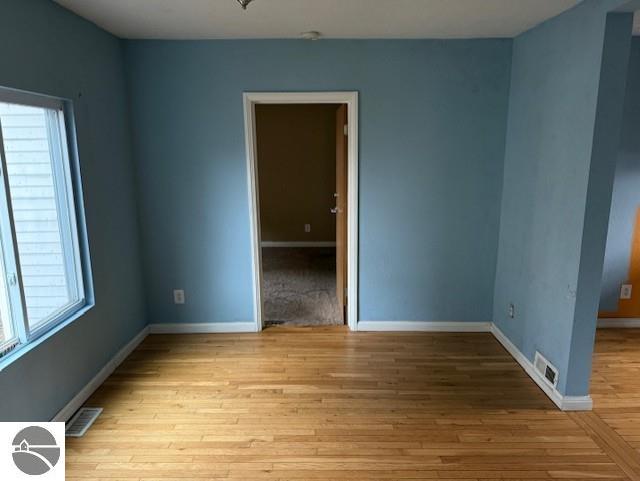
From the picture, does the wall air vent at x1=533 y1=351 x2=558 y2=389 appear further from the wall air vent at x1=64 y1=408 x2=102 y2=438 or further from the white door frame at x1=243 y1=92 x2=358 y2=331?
the wall air vent at x1=64 y1=408 x2=102 y2=438

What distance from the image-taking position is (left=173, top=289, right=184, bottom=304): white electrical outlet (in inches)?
136

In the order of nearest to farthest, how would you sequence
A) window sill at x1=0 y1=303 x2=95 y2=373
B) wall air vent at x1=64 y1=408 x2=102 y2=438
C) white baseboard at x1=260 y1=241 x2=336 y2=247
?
window sill at x1=0 y1=303 x2=95 y2=373
wall air vent at x1=64 y1=408 x2=102 y2=438
white baseboard at x1=260 y1=241 x2=336 y2=247

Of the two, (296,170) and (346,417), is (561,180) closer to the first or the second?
(346,417)

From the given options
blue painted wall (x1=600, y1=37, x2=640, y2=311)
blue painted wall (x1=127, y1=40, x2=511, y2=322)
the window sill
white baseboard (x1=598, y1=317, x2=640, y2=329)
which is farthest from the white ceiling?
white baseboard (x1=598, y1=317, x2=640, y2=329)

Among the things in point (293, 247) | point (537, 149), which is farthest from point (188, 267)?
point (293, 247)

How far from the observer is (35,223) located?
2.32 metres

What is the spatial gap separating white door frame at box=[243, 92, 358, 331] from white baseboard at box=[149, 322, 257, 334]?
4.4 inches

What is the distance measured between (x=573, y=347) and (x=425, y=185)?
59.7 inches

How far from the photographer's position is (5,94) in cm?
197

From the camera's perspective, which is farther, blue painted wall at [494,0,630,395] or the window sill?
blue painted wall at [494,0,630,395]

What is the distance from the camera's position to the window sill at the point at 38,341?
1.94 metres

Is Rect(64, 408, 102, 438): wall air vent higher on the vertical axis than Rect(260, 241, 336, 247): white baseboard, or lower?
lower

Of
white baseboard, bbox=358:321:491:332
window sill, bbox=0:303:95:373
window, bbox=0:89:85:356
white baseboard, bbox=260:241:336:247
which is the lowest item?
white baseboard, bbox=358:321:491:332

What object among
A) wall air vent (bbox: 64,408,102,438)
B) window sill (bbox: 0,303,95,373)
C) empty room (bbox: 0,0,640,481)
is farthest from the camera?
wall air vent (bbox: 64,408,102,438)
